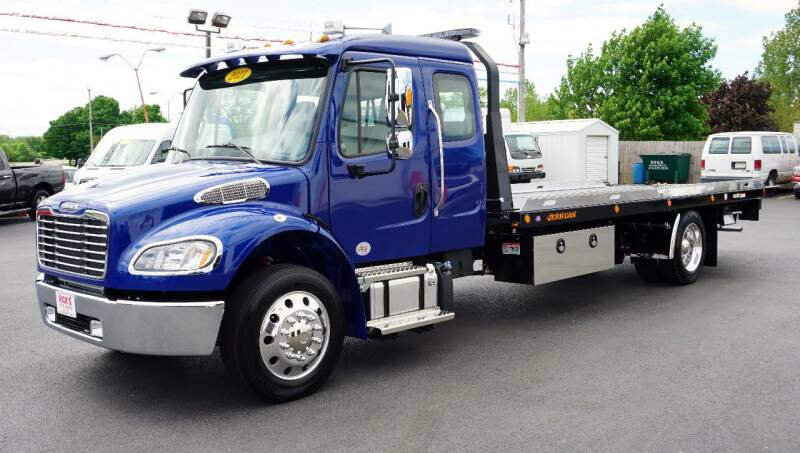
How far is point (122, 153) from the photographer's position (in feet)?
62.5

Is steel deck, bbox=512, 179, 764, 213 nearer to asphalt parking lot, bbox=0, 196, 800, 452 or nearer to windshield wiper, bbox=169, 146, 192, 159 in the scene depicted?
asphalt parking lot, bbox=0, 196, 800, 452

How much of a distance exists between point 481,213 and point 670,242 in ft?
11.4

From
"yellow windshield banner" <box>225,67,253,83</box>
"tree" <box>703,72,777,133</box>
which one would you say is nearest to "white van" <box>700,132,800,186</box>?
"yellow windshield banner" <box>225,67,253,83</box>

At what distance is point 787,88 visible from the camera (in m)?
75.7

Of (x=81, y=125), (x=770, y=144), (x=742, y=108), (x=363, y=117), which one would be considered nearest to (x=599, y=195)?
(x=363, y=117)

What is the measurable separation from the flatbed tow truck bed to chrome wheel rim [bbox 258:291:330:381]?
2.44 metres

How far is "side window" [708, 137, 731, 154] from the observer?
999 inches

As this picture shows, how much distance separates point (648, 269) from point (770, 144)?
17.8 meters

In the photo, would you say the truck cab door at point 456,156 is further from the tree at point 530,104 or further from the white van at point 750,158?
the tree at point 530,104

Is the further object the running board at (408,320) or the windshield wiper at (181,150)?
the windshield wiper at (181,150)

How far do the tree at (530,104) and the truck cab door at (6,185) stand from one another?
74.2m

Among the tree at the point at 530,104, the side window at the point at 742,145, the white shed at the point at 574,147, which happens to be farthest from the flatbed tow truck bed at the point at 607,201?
the tree at the point at 530,104

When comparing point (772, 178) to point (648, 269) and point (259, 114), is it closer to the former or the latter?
point (648, 269)

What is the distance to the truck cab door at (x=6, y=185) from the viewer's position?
64.6ft
